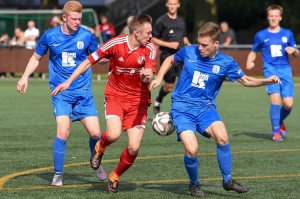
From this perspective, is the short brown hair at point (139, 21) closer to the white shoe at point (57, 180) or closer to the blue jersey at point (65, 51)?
the blue jersey at point (65, 51)

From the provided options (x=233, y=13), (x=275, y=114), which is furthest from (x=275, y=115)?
(x=233, y=13)

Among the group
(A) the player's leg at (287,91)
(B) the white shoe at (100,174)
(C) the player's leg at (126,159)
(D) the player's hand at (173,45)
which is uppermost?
(C) the player's leg at (126,159)

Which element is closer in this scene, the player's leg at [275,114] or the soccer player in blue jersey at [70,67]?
the soccer player in blue jersey at [70,67]

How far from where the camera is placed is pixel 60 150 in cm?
1046

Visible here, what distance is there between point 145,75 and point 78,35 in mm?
1496

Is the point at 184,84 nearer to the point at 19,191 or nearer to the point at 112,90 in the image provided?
the point at 112,90

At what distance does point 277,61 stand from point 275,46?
0.25m

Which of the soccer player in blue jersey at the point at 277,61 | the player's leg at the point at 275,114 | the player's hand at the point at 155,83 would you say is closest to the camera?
the player's hand at the point at 155,83

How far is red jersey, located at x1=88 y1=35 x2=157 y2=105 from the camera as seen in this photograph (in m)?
10.2

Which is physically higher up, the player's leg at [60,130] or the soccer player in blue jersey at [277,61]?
the player's leg at [60,130]

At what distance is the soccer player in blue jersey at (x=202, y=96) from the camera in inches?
384

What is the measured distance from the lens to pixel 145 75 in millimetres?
9695

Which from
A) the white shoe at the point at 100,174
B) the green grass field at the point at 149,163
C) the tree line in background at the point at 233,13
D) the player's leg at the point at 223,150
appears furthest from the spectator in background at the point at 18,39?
the player's leg at the point at 223,150

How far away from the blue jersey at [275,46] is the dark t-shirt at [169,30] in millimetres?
2801
